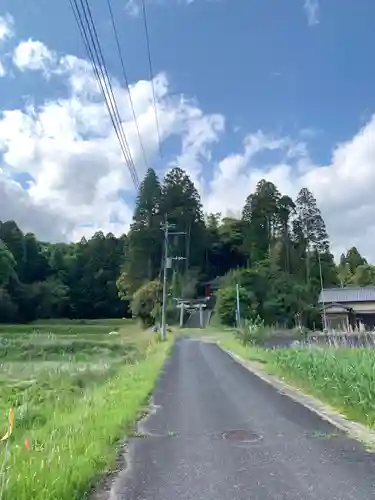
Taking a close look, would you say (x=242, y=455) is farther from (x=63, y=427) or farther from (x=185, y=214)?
(x=185, y=214)

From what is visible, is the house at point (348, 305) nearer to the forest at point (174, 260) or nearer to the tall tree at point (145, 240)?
the forest at point (174, 260)

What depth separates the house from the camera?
4812 cm

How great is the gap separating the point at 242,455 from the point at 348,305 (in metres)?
47.5

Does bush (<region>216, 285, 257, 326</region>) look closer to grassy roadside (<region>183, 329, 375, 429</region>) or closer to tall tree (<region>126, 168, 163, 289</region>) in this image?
tall tree (<region>126, 168, 163, 289</region>)

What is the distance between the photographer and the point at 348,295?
52.1 m

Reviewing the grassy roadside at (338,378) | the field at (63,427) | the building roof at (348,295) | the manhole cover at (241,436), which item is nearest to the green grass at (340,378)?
the grassy roadside at (338,378)

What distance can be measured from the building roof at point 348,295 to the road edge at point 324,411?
1530 inches

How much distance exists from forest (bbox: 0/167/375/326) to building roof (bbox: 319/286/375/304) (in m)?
1.43

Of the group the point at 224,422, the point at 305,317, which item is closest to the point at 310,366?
the point at 224,422

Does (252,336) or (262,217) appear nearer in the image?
(252,336)

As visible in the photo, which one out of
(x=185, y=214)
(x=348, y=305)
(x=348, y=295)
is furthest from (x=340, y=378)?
(x=185, y=214)

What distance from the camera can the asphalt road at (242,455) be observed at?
4.45 meters

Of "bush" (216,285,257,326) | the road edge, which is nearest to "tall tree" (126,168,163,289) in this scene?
"bush" (216,285,257,326)

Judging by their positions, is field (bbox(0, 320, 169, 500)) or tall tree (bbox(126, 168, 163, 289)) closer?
field (bbox(0, 320, 169, 500))
